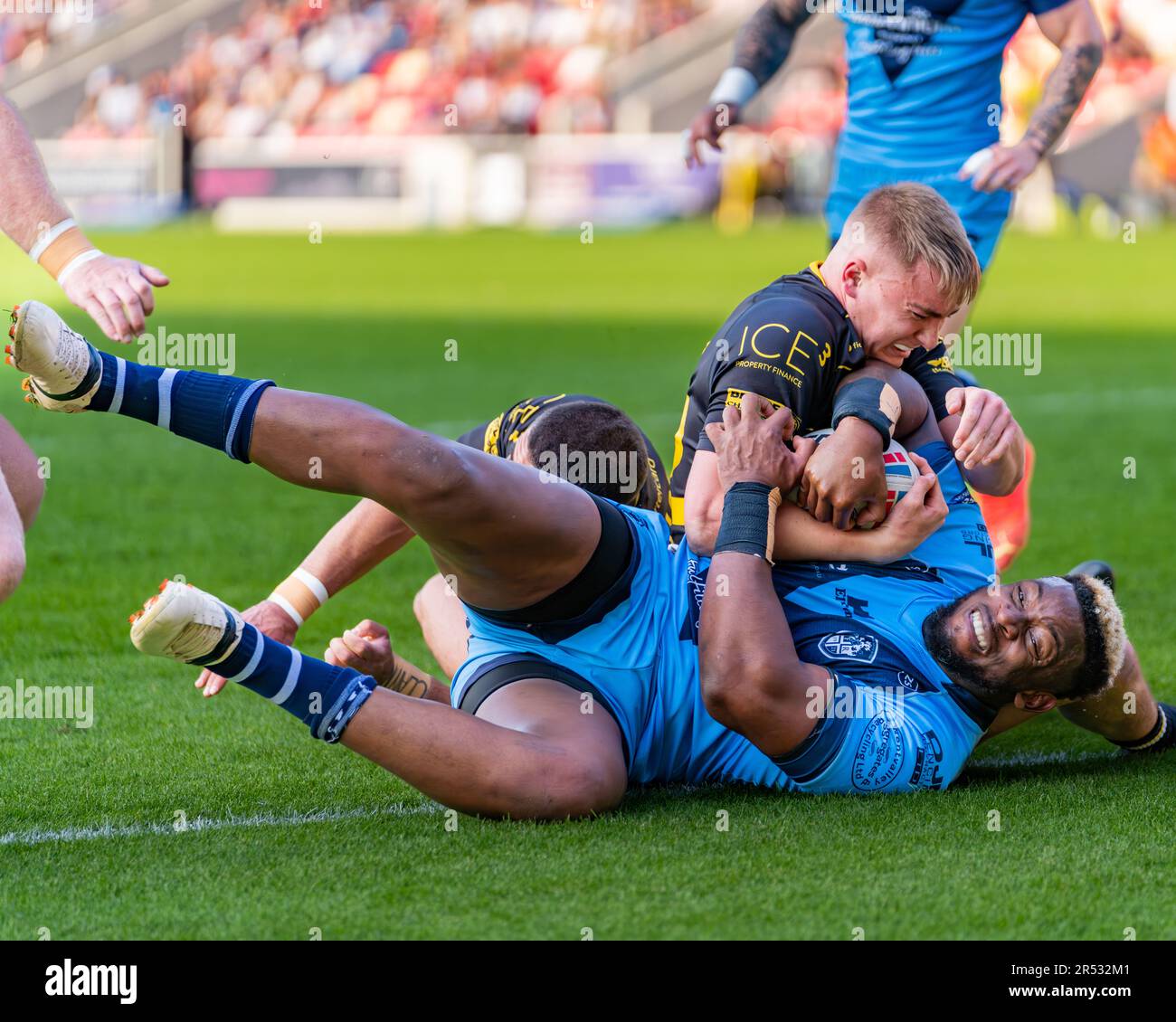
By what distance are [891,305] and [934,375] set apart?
56 centimetres

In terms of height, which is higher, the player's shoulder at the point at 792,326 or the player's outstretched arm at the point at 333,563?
the player's shoulder at the point at 792,326

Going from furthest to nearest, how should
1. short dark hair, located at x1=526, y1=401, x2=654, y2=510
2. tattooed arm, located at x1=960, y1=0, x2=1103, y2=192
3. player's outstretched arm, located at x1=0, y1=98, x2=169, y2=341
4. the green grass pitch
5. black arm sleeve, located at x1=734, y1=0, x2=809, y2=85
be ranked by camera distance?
black arm sleeve, located at x1=734, y1=0, x2=809, y2=85 < tattooed arm, located at x1=960, y1=0, x2=1103, y2=192 < short dark hair, located at x1=526, y1=401, x2=654, y2=510 < player's outstretched arm, located at x1=0, y1=98, x2=169, y2=341 < the green grass pitch

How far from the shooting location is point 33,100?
39.3 metres

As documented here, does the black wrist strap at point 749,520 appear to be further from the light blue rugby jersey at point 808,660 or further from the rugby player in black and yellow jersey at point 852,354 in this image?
the light blue rugby jersey at point 808,660

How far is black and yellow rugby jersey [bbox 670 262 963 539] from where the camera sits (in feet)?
13.5

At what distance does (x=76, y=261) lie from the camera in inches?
149

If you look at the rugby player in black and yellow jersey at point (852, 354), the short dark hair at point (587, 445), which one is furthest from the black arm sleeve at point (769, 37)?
the short dark hair at point (587, 445)

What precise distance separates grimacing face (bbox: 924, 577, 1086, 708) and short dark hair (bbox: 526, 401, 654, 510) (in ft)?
3.23

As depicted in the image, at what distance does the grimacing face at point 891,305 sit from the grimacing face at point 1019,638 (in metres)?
0.68

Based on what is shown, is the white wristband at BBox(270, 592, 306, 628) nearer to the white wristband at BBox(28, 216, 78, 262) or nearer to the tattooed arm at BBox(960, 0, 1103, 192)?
the white wristband at BBox(28, 216, 78, 262)

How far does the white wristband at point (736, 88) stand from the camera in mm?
6340

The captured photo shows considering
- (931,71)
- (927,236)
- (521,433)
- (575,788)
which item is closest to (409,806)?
(575,788)

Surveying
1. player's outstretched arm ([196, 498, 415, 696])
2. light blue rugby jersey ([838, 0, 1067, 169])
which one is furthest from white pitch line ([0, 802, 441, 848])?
light blue rugby jersey ([838, 0, 1067, 169])
